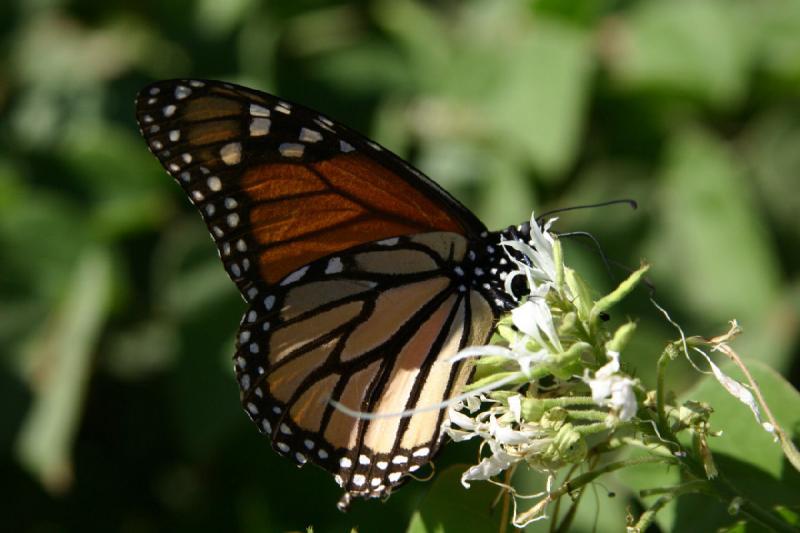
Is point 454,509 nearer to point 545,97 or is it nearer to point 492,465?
point 492,465

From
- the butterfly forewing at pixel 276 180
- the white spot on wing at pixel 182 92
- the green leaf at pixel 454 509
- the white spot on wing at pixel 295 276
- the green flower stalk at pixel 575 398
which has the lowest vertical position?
the white spot on wing at pixel 295 276

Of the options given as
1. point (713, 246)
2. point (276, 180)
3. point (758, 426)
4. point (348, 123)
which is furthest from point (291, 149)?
point (713, 246)

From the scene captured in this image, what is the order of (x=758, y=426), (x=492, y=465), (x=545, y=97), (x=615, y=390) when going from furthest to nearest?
(x=545, y=97) < (x=758, y=426) < (x=492, y=465) < (x=615, y=390)

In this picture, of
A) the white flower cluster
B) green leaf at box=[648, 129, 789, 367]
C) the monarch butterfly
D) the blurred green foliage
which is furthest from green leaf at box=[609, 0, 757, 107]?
the white flower cluster

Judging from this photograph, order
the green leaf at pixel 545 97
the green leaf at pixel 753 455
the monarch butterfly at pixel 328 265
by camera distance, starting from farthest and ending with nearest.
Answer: the green leaf at pixel 545 97, the monarch butterfly at pixel 328 265, the green leaf at pixel 753 455

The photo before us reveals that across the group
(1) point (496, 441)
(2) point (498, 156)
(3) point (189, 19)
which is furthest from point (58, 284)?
(1) point (496, 441)

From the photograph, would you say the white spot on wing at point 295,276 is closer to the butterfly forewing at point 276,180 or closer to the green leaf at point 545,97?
the butterfly forewing at point 276,180

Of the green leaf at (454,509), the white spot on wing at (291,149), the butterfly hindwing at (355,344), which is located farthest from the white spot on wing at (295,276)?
the green leaf at (454,509)

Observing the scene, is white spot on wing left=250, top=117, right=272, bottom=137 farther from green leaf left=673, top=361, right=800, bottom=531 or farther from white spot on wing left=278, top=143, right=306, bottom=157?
green leaf left=673, top=361, right=800, bottom=531
